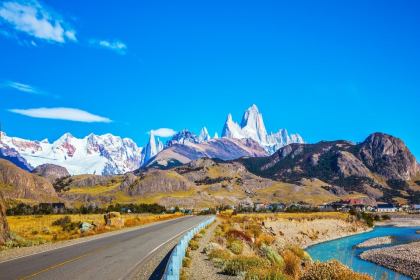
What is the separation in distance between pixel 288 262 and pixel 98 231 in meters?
31.3

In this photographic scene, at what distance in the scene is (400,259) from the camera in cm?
5206

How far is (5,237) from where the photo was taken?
31516mm

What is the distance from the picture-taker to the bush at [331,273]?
16203 mm

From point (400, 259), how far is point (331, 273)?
134 feet

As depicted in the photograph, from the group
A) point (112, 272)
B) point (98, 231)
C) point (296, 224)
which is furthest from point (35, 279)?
point (296, 224)

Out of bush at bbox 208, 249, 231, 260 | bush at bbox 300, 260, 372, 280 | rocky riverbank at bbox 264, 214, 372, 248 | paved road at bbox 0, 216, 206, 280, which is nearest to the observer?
bush at bbox 300, 260, 372, 280

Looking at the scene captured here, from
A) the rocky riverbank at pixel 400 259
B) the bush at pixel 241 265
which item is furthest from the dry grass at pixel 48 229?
the rocky riverbank at pixel 400 259

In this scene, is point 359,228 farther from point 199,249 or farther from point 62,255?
point 62,255

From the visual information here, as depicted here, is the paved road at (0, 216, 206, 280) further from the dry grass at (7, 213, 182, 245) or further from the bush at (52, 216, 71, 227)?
the bush at (52, 216, 71, 227)

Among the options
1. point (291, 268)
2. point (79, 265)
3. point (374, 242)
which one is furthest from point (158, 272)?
point (374, 242)

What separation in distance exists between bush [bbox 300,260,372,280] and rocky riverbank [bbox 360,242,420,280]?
92.7ft

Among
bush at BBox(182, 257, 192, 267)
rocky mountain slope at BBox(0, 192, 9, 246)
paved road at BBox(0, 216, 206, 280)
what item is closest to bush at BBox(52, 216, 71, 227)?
rocky mountain slope at BBox(0, 192, 9, 246)

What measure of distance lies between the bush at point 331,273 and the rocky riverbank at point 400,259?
1112 inches

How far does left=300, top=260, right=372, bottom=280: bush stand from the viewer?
Result: 638 inches
